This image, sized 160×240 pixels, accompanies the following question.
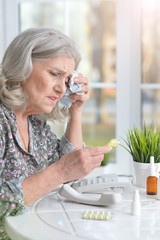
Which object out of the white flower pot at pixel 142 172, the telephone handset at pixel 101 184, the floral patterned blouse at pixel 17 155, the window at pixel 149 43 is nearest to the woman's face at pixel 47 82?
the floral patterned blouse at pixel 17 155

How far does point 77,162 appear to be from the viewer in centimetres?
150

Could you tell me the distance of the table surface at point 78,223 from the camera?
47.6 inches

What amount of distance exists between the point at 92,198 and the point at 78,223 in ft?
0.74

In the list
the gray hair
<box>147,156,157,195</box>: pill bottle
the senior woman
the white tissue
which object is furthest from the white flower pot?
the gray hair

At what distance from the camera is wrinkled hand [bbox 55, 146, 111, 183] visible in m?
1.50

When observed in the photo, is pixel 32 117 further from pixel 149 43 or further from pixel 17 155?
pixel 149 43

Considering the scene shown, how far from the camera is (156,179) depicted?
5.50 feet

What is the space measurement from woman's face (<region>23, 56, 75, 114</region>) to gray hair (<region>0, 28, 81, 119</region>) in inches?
0.9

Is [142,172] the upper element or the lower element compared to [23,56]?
lower

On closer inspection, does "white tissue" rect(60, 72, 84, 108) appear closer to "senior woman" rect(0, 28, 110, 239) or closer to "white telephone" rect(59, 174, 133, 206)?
"senior woman" rect(0, 28, 110, 239)

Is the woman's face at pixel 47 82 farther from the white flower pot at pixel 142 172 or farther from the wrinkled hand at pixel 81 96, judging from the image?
the white flower pot at pixel 142 172

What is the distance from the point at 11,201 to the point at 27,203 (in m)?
0.09

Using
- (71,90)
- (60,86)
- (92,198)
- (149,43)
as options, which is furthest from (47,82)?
(149,43)

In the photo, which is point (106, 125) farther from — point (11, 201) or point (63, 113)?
point (11, 201)
